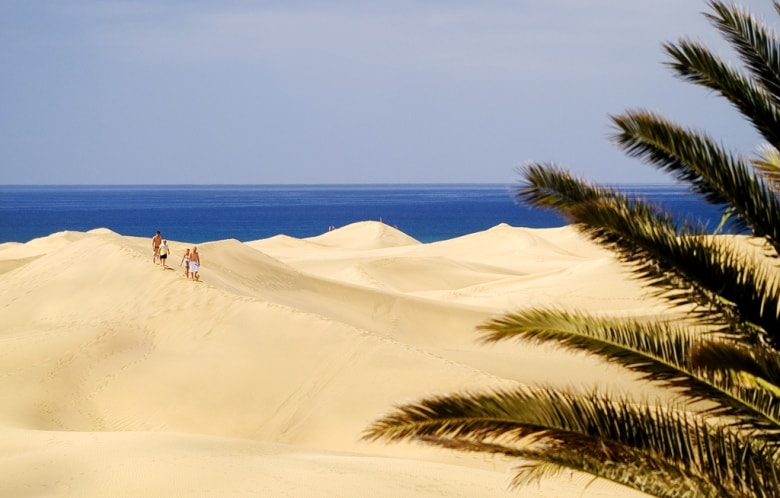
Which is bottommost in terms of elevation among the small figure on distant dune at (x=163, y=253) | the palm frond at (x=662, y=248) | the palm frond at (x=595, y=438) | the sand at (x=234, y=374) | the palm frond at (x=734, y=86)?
the sand at (x=234, y=374)

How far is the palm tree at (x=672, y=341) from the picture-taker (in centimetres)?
492

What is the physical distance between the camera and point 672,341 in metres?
5.52

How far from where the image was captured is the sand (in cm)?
1048

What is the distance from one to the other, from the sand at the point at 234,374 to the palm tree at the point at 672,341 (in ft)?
1.27

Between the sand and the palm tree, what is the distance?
1.27 ft

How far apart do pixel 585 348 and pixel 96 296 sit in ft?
58.8

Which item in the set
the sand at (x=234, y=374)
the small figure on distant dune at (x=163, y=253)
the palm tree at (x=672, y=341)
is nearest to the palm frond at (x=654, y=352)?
the palm tree at (x=672, y=341)

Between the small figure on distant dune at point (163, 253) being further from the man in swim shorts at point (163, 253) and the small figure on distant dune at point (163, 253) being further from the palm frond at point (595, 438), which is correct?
the palm frond at point (595, 438)

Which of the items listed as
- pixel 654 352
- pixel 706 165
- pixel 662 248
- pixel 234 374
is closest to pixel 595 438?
pixel 654 352

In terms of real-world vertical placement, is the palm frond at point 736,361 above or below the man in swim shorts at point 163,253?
above

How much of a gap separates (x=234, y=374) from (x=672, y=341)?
1235 cm

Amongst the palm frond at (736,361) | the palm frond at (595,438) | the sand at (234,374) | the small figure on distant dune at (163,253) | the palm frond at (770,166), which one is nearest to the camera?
the palm frond at (595,438)

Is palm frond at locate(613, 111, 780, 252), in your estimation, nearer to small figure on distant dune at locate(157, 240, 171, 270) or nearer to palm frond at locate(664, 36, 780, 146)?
palm frond at locate(664, 36, 780, 146)

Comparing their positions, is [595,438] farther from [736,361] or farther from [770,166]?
[770,166]
